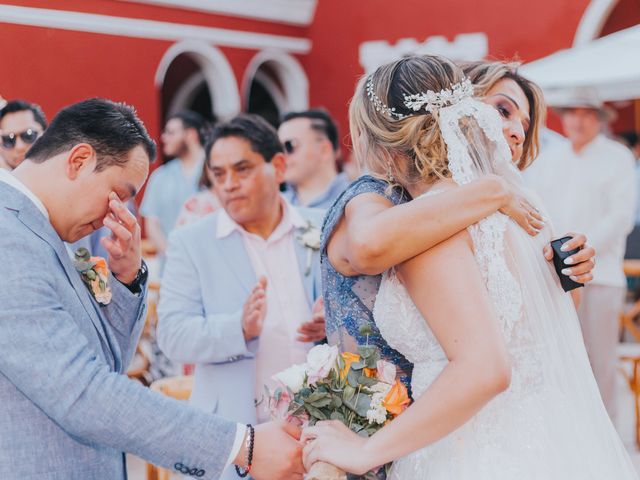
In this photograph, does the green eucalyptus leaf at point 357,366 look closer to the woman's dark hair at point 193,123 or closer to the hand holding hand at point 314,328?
the hand holding hand at point 314,328

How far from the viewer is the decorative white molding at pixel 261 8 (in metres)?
12.3

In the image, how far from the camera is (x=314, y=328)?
316 cm

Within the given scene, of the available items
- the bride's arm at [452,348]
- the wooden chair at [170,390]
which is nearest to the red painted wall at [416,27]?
the wooden chair at [170,390]

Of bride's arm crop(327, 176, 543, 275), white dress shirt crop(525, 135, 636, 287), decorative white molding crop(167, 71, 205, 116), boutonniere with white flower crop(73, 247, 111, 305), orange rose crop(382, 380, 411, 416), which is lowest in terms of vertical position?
decorative white molding crop(167, 71, 205, 116)

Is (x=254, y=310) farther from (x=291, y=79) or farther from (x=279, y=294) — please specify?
(x=291, y=79)

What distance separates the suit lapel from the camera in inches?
82.0

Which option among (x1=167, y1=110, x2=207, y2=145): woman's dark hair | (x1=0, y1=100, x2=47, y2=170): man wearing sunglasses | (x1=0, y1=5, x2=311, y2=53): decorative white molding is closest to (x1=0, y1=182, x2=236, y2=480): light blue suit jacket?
(x1=0, y1=100, x2=47, y2=170): man wearing sunglasses

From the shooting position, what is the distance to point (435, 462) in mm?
2143

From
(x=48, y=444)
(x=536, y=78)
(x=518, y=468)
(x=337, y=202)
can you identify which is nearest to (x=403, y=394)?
(x=518, y=468)

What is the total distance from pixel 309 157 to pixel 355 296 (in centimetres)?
342

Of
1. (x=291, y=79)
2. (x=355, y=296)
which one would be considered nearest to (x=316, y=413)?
(x=355, y=296)

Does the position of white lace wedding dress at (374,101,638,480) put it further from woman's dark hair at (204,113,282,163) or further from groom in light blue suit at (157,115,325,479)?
woman's dark hair at (204,113,282,163)

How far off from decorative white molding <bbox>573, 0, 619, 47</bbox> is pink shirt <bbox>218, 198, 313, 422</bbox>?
384 inches

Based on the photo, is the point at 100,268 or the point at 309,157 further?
the point at 309,157
